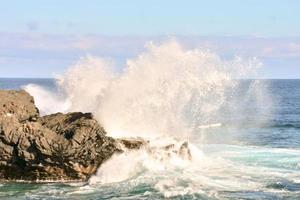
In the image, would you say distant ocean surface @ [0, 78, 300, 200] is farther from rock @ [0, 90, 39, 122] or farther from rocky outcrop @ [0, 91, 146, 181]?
rock @ [0, 90, 39, 122]

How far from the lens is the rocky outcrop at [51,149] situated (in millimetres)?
27484

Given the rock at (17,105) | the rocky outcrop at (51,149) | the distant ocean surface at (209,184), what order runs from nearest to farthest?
the distant ocean surface at (209,184) → the rocky outcrop at (51,149) → the rock at (17,105)

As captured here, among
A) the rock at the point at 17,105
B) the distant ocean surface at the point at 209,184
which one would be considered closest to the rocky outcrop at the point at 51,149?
the rock at the point at 17,105

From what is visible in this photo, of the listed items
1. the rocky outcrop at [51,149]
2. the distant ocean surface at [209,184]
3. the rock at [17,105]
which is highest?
the rock at [17,105]

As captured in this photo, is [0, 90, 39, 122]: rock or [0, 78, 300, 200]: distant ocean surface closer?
[0, 78, 300, 200]: distant ocean surface

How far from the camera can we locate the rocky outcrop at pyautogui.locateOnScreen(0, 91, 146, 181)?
90.2 feet

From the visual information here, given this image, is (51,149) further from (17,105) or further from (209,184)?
(209,184)

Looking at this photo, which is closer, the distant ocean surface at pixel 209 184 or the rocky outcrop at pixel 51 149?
the distant ocean surface at pixel 209 184

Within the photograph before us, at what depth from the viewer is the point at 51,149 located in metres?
27.4

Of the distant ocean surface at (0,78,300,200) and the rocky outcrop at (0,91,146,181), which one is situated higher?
the rocky outcrop at (0,91,146,181)

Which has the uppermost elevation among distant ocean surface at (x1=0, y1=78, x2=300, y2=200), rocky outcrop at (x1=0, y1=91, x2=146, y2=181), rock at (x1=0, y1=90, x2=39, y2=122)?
rock at (x1=0, y1=90, x2=39, y2=122)

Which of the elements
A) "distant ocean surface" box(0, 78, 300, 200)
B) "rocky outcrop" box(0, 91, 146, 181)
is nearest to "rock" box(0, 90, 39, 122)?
"rocky outcrop" box(0, 91, 146, 181)

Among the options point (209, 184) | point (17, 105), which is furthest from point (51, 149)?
point (209, 184)

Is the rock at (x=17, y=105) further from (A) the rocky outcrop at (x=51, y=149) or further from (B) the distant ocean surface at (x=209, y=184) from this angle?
(B) the distant ocean surface at (x=209, y=184)
